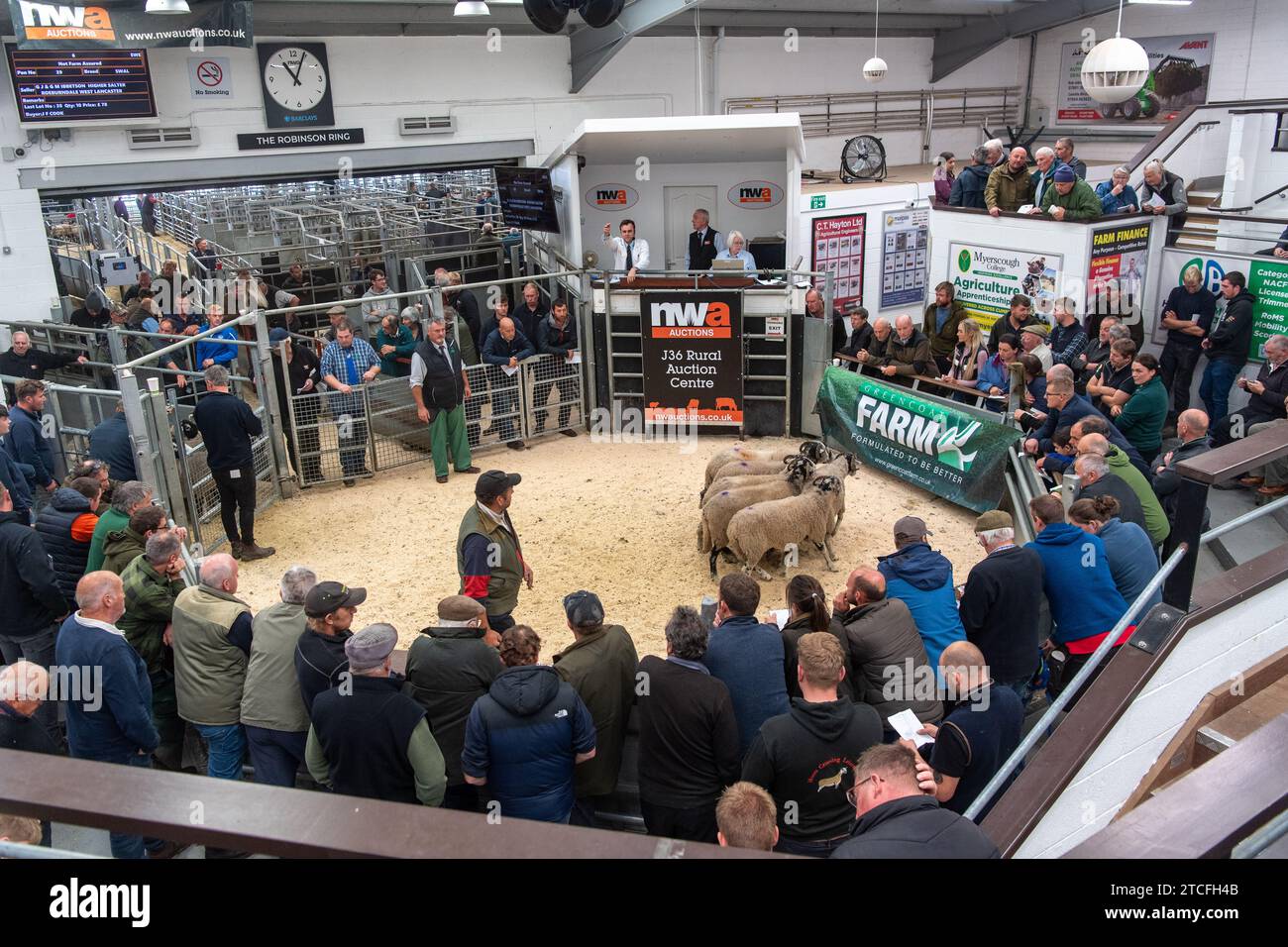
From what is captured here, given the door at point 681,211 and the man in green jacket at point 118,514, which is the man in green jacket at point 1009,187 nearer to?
the door at point 681,211

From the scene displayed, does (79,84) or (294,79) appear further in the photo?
(294,79)

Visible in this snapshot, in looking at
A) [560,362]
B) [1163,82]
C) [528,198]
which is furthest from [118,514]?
[1163,82]

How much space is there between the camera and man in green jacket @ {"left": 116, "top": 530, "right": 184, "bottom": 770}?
5.04 metres

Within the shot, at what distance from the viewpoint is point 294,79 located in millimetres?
13656

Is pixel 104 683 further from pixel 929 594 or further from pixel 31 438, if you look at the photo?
pixel 31 438

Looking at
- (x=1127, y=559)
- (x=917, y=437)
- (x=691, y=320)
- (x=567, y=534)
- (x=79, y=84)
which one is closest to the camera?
(x=1127, y=559)

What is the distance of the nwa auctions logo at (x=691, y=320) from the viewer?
1073cm

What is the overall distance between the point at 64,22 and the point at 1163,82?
1776 centimetres

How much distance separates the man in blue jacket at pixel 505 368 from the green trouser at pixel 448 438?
2.51 ft

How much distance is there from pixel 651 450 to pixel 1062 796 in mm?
7671

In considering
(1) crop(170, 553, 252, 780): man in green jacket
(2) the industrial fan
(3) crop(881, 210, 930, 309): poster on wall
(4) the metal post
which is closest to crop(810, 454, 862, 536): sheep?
(1) crop(170, 553, 252, 780): man in green jacket

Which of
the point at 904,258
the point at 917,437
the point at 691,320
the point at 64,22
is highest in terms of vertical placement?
the point at 64,22

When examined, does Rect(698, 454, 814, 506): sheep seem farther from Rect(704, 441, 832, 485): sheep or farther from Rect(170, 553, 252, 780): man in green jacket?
Rect(170, 553, 252, 780): man in green jacket
